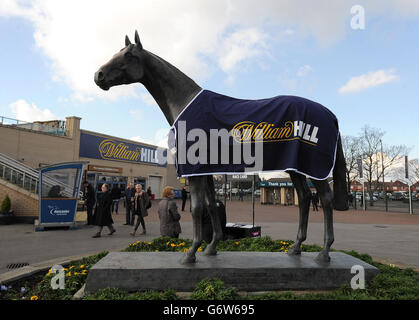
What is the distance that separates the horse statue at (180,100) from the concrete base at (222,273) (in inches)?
10.6

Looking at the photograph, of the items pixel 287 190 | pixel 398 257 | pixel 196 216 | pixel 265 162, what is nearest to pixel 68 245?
pixel 196 216

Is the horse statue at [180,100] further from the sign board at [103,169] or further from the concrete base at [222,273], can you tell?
the sign board at [103,169]

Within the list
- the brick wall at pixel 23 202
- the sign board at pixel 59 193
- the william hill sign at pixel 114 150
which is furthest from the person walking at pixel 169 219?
the william hill sign at pixel 114 150

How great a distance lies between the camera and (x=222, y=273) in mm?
3512

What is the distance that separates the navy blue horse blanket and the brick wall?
13512mm

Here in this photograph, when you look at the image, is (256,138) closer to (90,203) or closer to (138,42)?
(138,42)

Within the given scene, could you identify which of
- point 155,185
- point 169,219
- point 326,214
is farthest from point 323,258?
point 155,185

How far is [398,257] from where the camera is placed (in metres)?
6.88

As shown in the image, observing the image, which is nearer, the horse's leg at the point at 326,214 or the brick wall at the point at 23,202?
the horse's leg at the point at 326,214

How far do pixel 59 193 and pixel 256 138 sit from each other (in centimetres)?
1085

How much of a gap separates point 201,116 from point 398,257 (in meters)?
6.35

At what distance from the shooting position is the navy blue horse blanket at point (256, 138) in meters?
3.69

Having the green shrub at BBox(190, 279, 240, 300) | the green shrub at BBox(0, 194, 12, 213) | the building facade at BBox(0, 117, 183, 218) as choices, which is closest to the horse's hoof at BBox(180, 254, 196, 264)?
the green shrub at BBox(190, 279, 240, 300)

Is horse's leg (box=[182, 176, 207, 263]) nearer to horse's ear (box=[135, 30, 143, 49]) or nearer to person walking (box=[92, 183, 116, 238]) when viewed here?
horse's ear (box=[135, 30, 143, 49])
